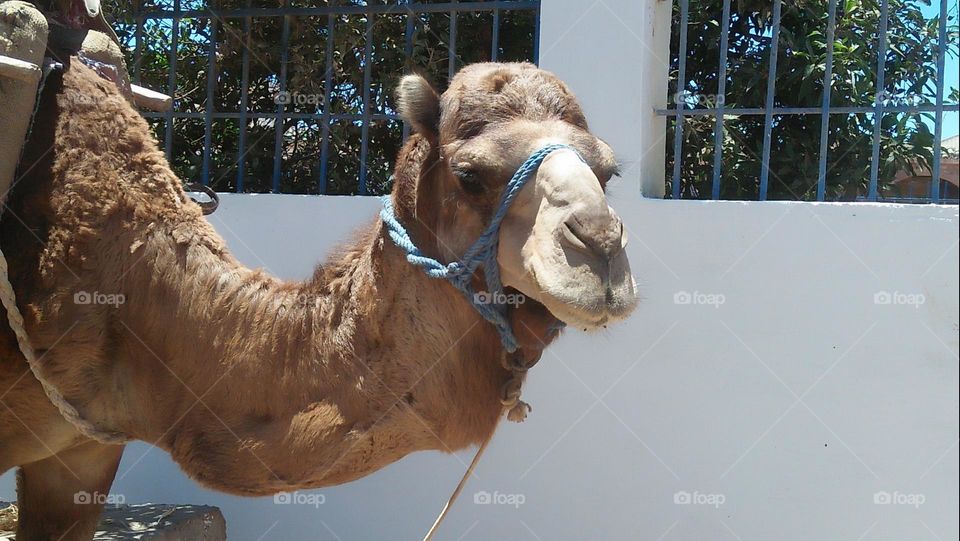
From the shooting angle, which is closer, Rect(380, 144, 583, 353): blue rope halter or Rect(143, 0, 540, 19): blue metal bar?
Rect(380, 144, 583, 353): blue rope halter

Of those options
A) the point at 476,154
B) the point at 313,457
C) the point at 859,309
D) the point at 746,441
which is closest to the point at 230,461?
the point at 313,457

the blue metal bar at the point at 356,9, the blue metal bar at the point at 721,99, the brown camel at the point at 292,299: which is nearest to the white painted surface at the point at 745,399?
the blue metal bar at the point at 721,99

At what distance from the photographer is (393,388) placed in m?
2.48

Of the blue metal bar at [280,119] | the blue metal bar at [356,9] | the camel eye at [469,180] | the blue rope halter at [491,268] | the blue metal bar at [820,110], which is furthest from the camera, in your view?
the blue metal bar at [280,119]

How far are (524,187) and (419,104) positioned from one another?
49 cm

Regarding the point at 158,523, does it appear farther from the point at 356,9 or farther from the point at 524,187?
the point at 524,187

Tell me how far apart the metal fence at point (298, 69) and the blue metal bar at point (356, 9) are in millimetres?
76

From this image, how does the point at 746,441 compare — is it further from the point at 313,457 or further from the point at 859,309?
the point at 313,457

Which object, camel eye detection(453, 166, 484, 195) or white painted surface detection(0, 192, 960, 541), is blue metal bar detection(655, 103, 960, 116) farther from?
camel eye detection(453, 166, 484, 195)

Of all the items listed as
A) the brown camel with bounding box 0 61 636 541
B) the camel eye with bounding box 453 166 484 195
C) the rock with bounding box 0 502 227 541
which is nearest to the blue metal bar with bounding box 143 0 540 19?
the brown camel with bounding box 0 61 636 541

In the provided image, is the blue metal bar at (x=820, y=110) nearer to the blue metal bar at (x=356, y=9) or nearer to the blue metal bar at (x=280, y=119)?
the blue metal bar at (x=356, y=9)

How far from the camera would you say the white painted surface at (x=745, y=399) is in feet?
13.2

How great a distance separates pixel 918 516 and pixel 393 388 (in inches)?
111

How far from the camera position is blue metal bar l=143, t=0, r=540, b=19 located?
4730 mm
